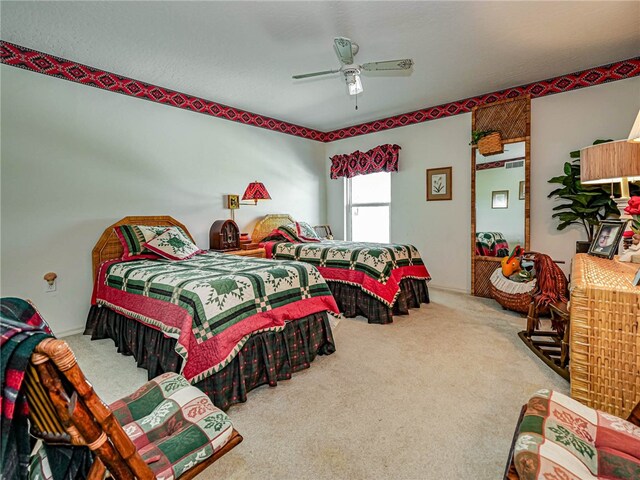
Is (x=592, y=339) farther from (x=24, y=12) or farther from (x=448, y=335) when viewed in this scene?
(x=24, y=12)

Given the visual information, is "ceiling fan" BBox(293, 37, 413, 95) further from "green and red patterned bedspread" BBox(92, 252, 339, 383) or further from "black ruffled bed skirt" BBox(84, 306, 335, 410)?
"black ruffled bed skirt" BBox(84, 306, 335, 410)

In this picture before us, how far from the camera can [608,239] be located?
7.50ft

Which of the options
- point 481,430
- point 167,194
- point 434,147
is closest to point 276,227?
point 167,194

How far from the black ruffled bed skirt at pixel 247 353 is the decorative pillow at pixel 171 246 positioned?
710mm

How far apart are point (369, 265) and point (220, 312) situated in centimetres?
189

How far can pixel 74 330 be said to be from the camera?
3244 millimetres

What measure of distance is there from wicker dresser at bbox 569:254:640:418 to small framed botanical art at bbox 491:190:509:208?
272 cm

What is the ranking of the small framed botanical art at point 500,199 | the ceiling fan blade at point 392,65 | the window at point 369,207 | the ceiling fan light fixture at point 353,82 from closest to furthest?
the ceiling fan blade at point 392,65
the ceiling fan light fixture at point 353,82
the small framed botanical art at point 500,199
the window at point 369,207

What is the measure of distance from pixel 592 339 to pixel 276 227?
4.10m

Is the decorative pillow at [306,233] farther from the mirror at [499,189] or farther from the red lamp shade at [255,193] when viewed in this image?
the mirror at [499,189]

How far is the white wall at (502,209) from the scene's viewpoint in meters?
4.06

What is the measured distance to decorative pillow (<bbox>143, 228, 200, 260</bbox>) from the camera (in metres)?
3.24

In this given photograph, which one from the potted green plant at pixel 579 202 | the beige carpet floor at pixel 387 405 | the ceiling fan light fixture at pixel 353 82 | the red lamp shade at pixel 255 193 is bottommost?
the beige carpet floor at pixel 387 405

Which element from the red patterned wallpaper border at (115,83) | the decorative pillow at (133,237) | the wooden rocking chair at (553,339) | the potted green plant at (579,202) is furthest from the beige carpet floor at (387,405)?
the red patterned wallpaper border at (115,83)
